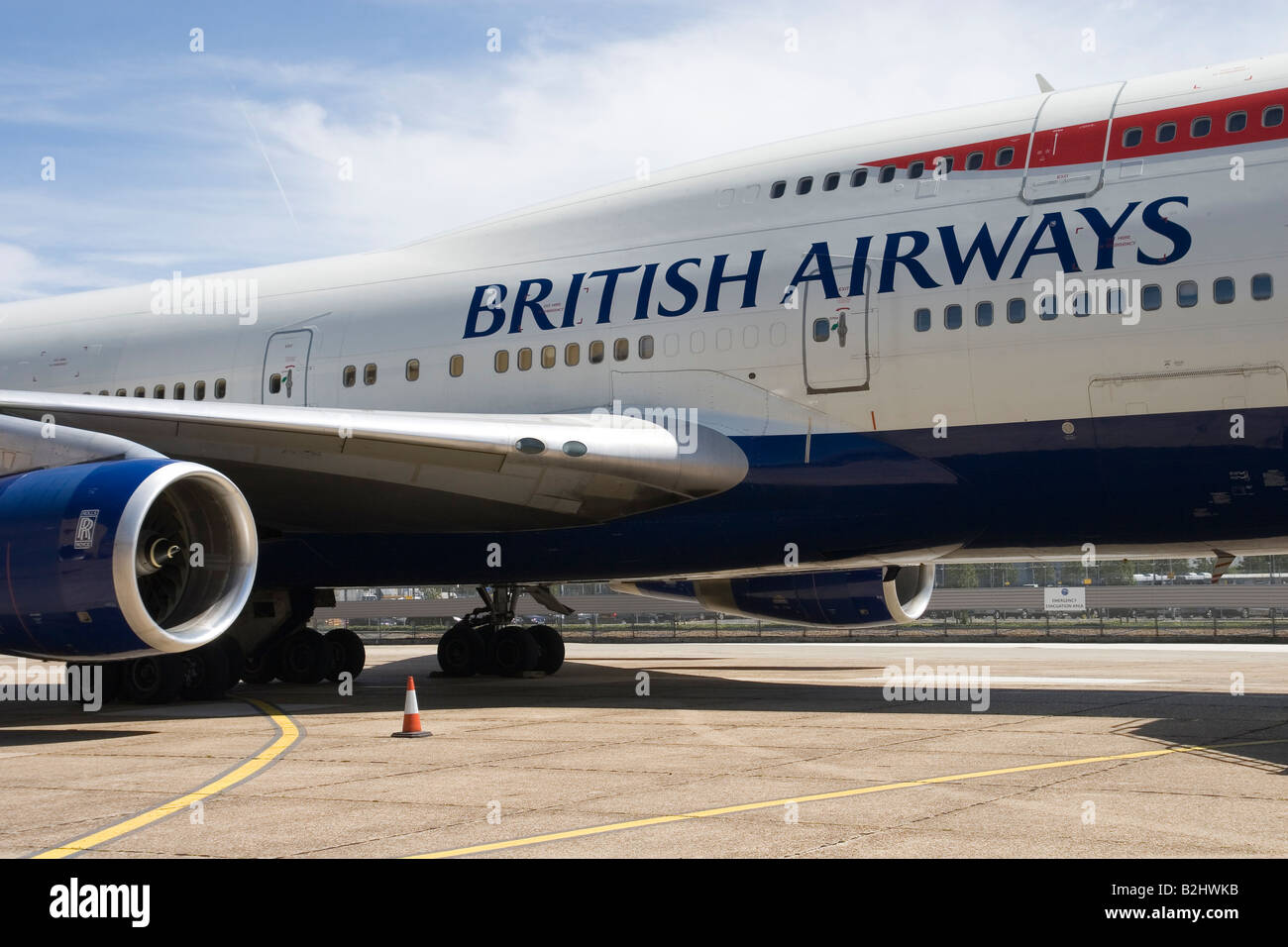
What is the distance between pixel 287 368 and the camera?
16.0 metres

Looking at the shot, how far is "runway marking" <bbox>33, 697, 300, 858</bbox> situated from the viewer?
19.5 feet

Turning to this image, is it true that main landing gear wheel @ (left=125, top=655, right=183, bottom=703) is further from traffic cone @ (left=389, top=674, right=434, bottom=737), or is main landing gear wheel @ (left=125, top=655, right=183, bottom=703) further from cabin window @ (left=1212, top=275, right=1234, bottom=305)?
cabin window @ (left=1212, top=275, right=1234, bottom=305)

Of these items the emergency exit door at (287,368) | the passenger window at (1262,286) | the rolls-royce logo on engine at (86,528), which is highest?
the emergency exit door at (287,368)

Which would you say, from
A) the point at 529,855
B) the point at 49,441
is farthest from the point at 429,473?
the point at 529,855

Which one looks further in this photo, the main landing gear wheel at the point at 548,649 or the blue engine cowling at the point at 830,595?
the main landing gear wheel at the point at 548,649

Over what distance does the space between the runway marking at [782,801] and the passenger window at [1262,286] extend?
3.77 metres

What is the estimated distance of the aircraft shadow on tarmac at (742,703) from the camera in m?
10.1

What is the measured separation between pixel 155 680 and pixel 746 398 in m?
7.16

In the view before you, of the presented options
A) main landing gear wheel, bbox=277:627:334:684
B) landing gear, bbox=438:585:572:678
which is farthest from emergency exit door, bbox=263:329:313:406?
landing gear, bbox=438:585:572:678

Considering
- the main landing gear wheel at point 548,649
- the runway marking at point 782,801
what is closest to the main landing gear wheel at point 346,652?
the main landing gear wheel at point 548,649

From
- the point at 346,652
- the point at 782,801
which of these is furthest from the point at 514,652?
the point at 782,801

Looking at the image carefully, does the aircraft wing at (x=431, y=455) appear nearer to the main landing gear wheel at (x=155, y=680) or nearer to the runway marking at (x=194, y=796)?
the main landing gear wheel at (x=155, y=680)

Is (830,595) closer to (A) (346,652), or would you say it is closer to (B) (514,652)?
(B) (514,652)

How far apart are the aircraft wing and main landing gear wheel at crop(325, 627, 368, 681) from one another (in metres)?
3.78
